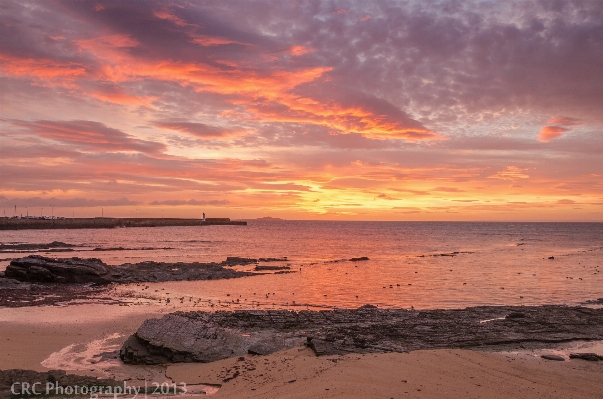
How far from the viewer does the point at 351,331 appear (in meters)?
18.2

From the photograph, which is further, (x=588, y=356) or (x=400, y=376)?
(x=588, y=356)

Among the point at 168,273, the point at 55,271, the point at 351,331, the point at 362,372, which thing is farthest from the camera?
the point at 168,273

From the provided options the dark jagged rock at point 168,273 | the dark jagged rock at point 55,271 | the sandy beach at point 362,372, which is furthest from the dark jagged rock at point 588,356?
the dark jagged rock at point 55,271

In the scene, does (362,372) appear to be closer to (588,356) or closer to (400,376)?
(400,376)

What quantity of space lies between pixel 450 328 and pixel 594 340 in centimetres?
582

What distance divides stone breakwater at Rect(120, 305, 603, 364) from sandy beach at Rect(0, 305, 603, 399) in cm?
69

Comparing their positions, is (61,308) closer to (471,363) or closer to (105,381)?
(105,381)

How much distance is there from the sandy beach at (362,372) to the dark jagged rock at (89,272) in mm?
20484

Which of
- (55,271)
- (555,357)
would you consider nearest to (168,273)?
(55,271)

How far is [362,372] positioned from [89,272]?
32.1 metres

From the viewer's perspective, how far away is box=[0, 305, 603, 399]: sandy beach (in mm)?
11969

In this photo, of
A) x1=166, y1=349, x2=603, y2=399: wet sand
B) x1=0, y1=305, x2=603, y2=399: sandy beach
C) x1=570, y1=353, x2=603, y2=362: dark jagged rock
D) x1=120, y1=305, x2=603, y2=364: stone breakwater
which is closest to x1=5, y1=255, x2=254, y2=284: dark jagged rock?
x1=120, y1=305, x2=603, y2=364: stone breakwater

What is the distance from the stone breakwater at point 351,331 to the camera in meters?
15.4

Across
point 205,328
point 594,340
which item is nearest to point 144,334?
point 205,328
